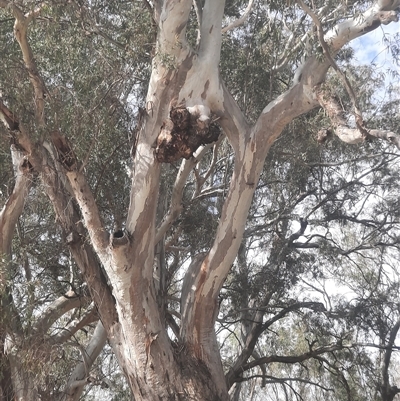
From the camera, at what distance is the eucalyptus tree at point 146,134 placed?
17.0 feet

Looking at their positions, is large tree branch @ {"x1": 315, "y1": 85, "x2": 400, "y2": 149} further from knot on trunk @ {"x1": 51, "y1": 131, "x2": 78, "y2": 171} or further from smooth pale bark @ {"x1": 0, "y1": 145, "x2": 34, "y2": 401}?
smooth pale bark @ {"x1": 0, "y1": 145, "x2": 34, "y2": 401}

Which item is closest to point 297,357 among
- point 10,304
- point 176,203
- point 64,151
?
point 176,203

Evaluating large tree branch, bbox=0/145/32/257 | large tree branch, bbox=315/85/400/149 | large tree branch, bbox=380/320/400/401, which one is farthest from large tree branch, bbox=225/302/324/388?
large tree branch, bbox=315/85/400/149

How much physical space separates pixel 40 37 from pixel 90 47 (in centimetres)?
60

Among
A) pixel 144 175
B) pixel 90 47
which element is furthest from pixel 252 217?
pixel 144 175

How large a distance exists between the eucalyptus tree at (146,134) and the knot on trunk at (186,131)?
0.01m

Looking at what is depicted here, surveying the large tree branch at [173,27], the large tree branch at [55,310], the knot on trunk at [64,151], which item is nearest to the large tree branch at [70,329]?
the large tree branch at [55,310]

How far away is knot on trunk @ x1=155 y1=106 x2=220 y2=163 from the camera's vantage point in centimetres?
501

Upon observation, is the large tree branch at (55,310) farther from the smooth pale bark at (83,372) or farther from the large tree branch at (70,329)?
the smooth pale bark at (83,372)

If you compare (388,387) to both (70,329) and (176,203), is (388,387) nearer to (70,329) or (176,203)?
(176,203)

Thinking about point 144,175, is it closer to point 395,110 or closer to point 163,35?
point 163,35

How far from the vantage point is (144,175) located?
17.5ft

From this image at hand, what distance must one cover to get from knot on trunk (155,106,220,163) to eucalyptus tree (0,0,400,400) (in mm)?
11

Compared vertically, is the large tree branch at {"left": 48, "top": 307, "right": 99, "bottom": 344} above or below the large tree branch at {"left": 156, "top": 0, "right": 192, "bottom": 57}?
below
